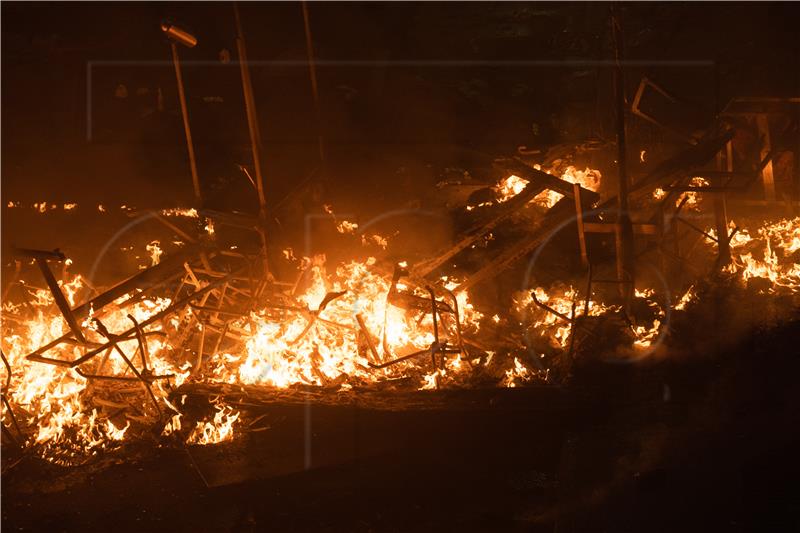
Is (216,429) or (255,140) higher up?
(255,140)

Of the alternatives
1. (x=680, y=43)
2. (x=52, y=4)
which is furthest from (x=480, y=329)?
(x=52, y=4)

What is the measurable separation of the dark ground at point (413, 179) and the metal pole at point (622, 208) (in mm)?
1080

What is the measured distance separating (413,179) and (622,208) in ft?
10.3

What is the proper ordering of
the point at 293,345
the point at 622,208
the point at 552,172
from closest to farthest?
1. the point at 293,345
2. the point at 622,208
3. the point at 552,172

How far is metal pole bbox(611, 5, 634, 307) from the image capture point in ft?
23.0

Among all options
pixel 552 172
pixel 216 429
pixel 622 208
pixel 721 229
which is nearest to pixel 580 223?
pixel 622 208

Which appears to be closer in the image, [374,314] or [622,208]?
[622,208]

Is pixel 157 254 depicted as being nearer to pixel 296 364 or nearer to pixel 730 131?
pixel 296 364

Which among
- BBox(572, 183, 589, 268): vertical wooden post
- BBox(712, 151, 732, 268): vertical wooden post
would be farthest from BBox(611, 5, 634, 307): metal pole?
BBox(712, 151, 732, 268): vertical wooden post

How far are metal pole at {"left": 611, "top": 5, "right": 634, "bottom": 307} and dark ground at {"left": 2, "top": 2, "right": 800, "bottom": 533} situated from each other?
108cm

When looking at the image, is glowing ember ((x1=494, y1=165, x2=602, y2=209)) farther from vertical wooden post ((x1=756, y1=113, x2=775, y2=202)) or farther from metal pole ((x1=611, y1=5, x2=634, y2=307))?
vertical wooden post ((x1=756, y1=113, x2=775, y2=202))

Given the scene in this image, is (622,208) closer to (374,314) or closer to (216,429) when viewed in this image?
(374,314)

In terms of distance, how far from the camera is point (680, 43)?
9.58m

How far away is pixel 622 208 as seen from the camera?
23.4 feet
